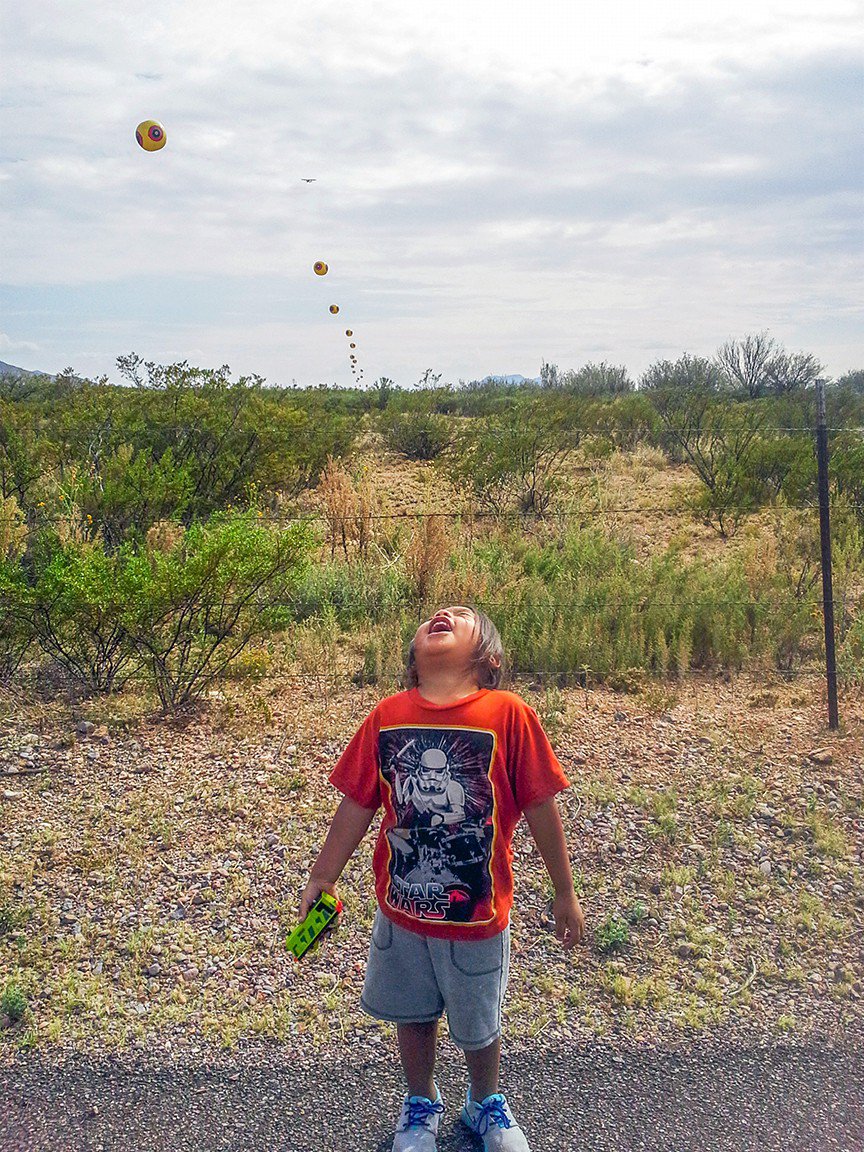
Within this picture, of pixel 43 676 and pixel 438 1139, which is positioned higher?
pixel 43 676

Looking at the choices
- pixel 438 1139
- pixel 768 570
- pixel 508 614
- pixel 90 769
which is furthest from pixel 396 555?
pixel 438 1139

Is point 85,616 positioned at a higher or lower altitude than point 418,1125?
higher

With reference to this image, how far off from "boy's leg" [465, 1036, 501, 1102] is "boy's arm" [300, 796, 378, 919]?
0.59 meters

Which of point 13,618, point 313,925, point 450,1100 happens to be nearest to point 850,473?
point 13,618

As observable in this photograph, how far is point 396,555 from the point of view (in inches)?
387

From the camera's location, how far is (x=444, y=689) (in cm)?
279

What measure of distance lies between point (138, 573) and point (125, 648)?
64 cm

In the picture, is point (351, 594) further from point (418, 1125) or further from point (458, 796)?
point (458, 796)

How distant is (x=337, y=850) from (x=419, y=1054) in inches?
24.2

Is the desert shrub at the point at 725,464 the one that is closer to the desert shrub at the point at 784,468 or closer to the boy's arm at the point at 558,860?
the desert shrub at the point at 784,468

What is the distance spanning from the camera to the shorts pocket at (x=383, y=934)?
283 centimetres

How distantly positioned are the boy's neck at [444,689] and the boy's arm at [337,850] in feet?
1.17

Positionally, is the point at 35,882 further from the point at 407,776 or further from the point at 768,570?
the point at 768,570

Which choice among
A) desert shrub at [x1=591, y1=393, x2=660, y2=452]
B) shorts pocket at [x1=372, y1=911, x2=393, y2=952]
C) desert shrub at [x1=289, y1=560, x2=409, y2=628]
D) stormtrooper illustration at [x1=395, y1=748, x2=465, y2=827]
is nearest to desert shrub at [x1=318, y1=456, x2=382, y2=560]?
desert shrub at [x1=289, y1=560, x2=409, y2=628]
